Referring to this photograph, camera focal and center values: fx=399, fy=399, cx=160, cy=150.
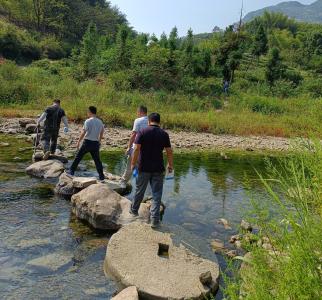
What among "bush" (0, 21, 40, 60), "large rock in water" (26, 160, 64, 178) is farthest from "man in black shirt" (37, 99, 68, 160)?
"bush" (0, 21, 40, 60)

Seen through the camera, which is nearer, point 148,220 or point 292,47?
point 148,220

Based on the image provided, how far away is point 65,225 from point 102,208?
2.81ft

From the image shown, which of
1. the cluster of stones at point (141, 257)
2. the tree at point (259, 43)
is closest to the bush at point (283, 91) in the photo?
the tree at point (259, 43)

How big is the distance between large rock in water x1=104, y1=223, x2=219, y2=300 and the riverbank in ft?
32.5

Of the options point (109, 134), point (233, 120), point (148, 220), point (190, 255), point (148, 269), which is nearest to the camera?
point (148, 269)

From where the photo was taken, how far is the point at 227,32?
4619 centimetres

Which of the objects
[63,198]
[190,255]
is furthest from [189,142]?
[190,255]

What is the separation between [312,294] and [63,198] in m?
8.37

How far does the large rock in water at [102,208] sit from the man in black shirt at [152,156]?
2.98 feet

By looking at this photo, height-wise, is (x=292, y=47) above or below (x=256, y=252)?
above

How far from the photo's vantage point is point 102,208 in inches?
336

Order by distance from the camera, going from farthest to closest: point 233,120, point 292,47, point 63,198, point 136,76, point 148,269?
point 292,47
point 136,76
point 233,120
point 63,198
point 148,269

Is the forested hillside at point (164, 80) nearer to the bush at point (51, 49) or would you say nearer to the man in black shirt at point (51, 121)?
the bush at point (51, 49)

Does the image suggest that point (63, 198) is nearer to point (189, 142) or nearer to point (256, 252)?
point (256, 252)
